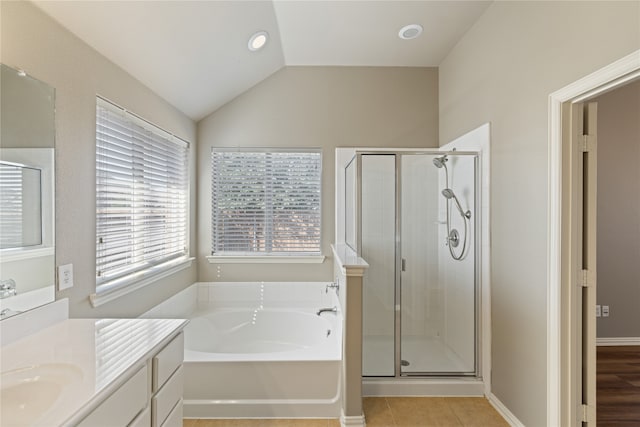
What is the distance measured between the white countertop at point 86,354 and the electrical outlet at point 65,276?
19 centimetres

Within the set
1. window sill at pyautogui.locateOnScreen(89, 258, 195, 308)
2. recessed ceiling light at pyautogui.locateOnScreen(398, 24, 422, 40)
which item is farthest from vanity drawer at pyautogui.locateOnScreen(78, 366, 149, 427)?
recessed ceiling light at pyautogui.locateOnScreen(398, 24, 422, 40)

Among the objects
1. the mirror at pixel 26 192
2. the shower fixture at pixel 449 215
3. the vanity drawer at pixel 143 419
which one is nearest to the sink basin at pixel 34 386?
the vanity drawer at pixel 143 419

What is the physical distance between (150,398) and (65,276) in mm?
839

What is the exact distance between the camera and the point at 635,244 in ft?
10.5

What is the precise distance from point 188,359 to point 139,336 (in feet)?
3.16

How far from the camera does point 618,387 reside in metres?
2.52

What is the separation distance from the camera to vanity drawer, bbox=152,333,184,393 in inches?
49.3

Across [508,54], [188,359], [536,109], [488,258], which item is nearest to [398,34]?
[508,54]

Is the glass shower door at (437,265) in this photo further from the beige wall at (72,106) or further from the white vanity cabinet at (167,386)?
the beige wall at (72,106)

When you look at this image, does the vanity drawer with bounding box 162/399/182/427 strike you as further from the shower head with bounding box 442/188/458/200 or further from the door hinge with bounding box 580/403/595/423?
the shower head with bounding box 442/188/458/200

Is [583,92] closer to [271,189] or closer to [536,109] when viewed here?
[536,109]

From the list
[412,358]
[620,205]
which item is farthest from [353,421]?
[620,205]

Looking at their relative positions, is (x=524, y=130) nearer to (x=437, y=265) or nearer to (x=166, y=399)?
(x=437, y=265)

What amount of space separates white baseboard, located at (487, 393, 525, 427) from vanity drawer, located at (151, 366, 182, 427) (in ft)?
6.58
